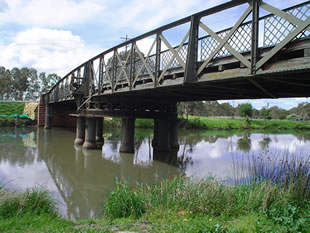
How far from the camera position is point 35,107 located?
4403 cm

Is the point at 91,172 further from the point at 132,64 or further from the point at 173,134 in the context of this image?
the point at 173,134

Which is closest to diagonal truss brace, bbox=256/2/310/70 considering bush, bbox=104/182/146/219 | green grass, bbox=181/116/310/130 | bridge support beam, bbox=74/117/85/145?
bush, bbox=104/182/146/219

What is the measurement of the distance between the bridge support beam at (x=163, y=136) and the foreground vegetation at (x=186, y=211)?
1186 centimetres

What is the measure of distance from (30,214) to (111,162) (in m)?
9.11

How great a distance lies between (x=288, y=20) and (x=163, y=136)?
13296 millimetres

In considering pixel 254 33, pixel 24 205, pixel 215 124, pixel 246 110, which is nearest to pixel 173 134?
pixel 254 33

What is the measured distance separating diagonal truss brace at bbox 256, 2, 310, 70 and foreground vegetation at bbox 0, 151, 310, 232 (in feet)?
9.65

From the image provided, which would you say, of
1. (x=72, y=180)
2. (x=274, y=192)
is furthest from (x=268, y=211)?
(x=72, y=180)

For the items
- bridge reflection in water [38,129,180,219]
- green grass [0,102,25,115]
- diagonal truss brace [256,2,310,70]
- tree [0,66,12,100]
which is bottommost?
bridge reflection in water [38,129,180,219]

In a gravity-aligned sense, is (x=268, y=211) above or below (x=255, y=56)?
below

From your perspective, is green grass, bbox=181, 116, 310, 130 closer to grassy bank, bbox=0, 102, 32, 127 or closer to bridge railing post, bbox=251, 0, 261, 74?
grassy bank, bbox=0, 102, 32, 127

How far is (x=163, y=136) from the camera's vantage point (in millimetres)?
18562

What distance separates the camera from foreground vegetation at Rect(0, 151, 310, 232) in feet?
15.2

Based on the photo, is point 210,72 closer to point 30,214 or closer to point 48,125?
point 30,214
